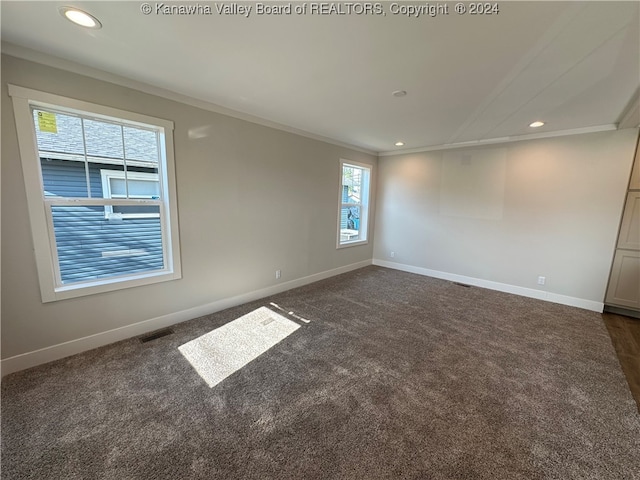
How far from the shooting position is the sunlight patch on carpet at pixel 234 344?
2135 millimetres

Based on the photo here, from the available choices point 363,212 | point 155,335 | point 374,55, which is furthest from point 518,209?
point 155,335

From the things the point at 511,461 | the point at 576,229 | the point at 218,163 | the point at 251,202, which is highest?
the point at 218,163

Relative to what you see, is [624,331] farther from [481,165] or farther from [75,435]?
[75,435]

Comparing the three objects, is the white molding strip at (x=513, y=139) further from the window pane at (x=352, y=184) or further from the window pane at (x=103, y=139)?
the window pane at (x=103, y=139)

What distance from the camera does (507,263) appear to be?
13.5 feet

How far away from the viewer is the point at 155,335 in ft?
8.52

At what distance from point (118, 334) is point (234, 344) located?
113cm

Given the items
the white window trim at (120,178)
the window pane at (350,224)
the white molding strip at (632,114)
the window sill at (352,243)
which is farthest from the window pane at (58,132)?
the white molding strip at (632,114)

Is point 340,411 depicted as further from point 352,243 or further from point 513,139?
point 513,139

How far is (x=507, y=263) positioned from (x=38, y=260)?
565cm

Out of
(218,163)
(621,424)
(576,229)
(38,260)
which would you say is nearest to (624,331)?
(576,229)

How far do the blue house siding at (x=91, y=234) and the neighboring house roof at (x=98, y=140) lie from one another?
104mm

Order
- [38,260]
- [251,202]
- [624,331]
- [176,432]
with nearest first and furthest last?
[176,432], [38,260], [624,331], [251,202]

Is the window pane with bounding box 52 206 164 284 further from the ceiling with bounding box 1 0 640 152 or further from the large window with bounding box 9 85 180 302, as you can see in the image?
the ceiling with bounding box 1 0 640 152
